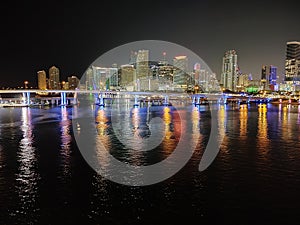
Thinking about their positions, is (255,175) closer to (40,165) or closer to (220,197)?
(220,197)

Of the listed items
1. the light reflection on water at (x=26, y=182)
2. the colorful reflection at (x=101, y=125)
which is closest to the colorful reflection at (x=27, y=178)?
the light reflection on water at (x=26, y=182)

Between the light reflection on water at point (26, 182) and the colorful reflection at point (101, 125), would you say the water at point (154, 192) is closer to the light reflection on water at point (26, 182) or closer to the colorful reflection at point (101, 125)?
the light reflection on water at point (26, 182)

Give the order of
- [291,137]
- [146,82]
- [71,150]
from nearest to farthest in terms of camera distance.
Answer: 1. [71,150]
2. [291,137]
3. [146,82]

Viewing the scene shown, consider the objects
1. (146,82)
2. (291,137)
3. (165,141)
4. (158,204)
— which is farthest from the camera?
(146,82)

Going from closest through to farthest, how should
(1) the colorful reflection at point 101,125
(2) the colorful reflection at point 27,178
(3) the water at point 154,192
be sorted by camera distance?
(3) the water at point 154,192 < (2) the colorful reflection at point 27,178 < (1) the colorful reflection at point 101,125

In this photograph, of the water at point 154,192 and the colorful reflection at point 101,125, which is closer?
the water at point 154,192

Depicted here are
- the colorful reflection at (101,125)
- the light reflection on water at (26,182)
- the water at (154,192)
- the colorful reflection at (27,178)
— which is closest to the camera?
the water at (154,192)

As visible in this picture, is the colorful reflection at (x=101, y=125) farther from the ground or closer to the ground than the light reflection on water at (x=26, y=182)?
closer to the ground

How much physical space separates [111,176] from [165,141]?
10622mm

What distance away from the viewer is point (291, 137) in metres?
26.5

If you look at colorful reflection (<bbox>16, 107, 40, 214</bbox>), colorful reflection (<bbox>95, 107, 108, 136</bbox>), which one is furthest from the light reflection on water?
colorful reflection (<bbox>95, 107, 108, 136</bbox>)

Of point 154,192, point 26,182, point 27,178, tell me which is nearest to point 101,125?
point 27,178

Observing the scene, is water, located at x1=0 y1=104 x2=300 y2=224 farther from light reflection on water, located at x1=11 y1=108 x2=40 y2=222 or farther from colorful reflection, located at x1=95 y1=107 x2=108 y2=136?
colorful reflection, located at x1=95 y1=107 x2=108 y2=136

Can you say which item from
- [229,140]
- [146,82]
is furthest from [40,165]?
[146,82]
